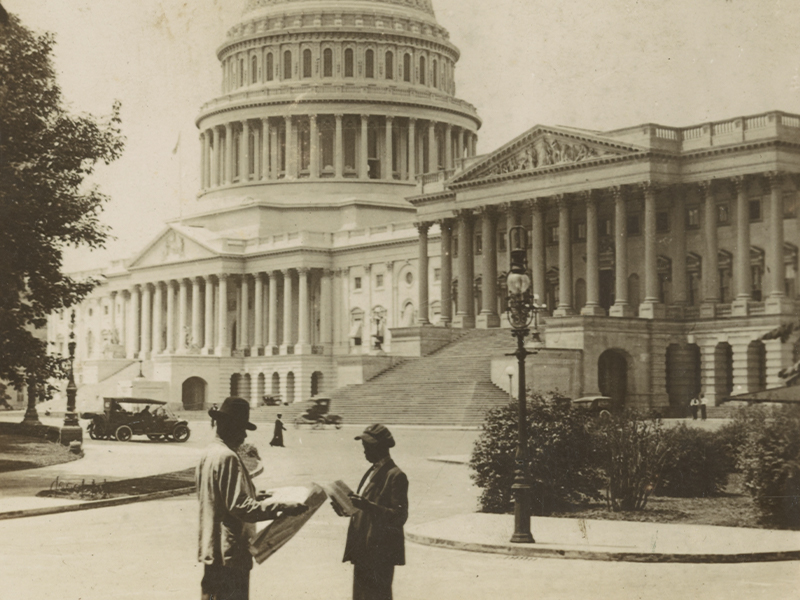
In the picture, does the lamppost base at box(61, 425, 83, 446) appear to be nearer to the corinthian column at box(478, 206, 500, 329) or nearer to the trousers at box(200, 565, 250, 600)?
the corinthian column at box(478, 206, 500, 329)

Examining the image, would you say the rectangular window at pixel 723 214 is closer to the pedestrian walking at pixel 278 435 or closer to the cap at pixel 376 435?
the pedestrian walking at pixel 278 435

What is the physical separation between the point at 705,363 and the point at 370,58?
6128cm

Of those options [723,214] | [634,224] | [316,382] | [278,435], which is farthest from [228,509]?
[316,382]

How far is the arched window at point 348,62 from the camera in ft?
397

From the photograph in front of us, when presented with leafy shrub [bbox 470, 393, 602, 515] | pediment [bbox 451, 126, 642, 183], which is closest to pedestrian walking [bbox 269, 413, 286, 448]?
leafy shrub [bbox 470, 393, 602, 515]

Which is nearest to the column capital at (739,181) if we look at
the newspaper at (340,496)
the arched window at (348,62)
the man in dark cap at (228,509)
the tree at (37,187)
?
the tree at (37,187)

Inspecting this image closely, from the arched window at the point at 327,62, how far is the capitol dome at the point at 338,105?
11 centimetres

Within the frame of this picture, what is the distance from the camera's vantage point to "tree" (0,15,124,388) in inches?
1361

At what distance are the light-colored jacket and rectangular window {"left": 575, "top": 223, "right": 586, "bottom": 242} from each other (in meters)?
66.6

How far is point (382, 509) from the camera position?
12.5 m

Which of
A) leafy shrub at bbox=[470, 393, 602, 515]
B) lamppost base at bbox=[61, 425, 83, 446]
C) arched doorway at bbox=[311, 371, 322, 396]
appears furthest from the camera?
arched doorway at bbox=[311, 371, 322, 396]

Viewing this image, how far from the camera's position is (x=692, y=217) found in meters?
72.9

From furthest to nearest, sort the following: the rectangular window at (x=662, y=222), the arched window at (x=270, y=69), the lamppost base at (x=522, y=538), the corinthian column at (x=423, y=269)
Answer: the arched window at (x=270, y=69), the corinthian column at (x=423, y=269), the rectangular window at (x=662, y=222), the lamppost base at (x=522, y=538)

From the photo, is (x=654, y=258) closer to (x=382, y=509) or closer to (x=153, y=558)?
(x=153, y=558)
